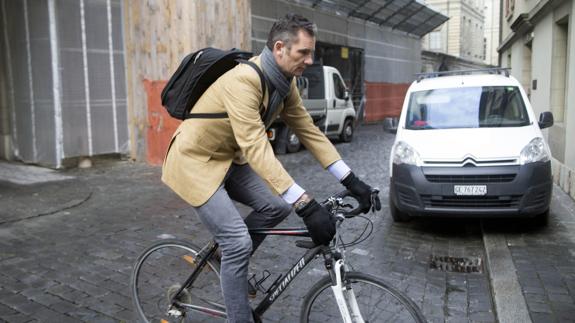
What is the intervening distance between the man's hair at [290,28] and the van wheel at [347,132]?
1346cm

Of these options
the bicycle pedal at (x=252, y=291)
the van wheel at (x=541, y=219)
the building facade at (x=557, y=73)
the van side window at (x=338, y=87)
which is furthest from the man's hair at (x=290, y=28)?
the van side window at (x=338, y=87)

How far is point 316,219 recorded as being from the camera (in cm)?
250

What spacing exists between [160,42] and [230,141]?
8.31m

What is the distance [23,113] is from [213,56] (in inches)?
362

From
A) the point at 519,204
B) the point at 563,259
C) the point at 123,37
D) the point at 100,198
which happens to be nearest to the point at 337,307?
the point at 563,259

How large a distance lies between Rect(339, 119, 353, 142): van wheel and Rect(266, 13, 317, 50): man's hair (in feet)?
44.1

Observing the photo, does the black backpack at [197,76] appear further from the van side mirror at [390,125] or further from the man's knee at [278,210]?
the van side mirror at [390,125]

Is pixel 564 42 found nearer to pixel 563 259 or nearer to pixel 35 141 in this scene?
pixel 563 259

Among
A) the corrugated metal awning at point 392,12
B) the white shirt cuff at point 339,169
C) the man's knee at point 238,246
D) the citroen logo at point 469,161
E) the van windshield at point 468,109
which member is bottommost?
the man's knee at point 238,246

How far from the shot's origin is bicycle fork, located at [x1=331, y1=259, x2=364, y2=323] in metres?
2.71

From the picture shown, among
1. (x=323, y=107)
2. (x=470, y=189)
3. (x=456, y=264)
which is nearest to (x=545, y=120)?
(x=470, y=189)

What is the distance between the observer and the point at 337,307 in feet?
8.97

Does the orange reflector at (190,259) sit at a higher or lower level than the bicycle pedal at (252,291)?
higher

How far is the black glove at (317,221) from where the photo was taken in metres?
2.51
